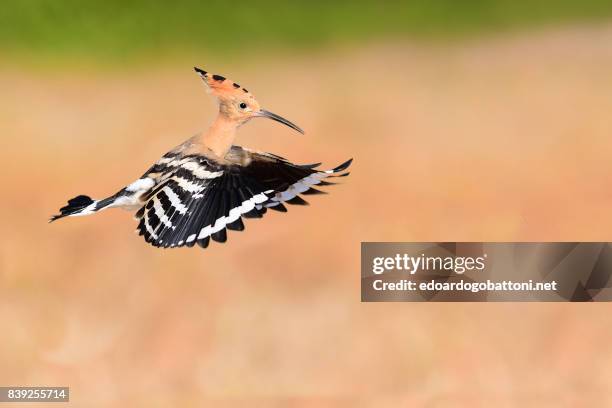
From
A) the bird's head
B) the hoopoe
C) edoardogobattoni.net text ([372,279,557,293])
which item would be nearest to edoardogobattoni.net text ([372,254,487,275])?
edoardogobattoni.net text ([372,279,557,293])

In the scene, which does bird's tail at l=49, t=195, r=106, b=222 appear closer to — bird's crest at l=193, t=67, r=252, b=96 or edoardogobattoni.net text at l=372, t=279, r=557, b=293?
bird's crest at l=193, t=67, r=252, b=96

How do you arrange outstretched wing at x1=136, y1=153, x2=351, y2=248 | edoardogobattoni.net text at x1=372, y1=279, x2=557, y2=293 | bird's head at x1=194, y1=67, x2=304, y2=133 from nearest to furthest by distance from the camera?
1. outstretched wing at x1=136, y1=153, x2=351, y2=248
2. bird's head at x1=194, y1=67, x2=304, y2=133
3. edoardogobattoni.net text at x1=372, y1=279, x2=557, y2=293

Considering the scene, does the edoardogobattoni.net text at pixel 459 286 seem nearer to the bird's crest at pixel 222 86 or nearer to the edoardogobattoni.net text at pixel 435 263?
the edoardogobattoni.net text at pixel 435 263

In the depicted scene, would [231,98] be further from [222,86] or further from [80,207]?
[80,207]

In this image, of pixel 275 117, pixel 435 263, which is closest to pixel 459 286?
pixel 435 263

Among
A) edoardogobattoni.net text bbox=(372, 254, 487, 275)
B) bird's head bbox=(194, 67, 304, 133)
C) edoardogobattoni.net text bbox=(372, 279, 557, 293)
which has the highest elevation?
bird's head bbox=(194, 67, 304, 133)

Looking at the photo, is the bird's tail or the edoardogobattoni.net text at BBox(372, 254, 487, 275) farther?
the edoardogobattoni.net text at BBox(372, 254, 487, 275)

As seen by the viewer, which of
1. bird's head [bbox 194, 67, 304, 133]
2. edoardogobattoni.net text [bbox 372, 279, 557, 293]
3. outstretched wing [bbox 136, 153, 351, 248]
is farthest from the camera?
edoardogobattoni.net text [bbox 372, 279, 557, 293]
